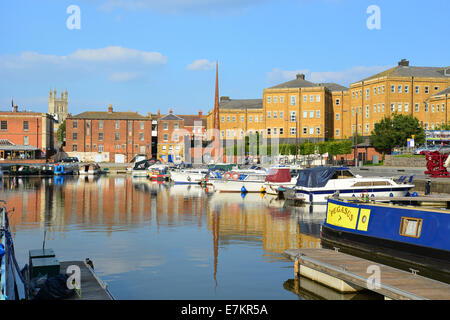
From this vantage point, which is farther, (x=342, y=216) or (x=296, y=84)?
(x=296, y=84)

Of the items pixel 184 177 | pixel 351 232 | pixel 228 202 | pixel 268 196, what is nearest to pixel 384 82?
pixel 184 177

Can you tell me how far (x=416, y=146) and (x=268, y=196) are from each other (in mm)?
35420

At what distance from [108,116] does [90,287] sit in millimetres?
108460

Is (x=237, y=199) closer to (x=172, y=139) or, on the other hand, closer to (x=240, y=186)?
(x=240, y=186)

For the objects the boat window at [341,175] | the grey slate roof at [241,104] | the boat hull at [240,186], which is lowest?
the boat hull at [240,186]

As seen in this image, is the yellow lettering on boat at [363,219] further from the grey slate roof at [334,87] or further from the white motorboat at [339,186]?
the grey slate roof at [334,87]

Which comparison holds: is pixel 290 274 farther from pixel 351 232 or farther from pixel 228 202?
pixel 228 202

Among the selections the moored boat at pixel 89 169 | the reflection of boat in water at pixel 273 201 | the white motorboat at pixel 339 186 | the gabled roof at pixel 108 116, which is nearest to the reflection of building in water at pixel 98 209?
the reflection of boat in water at pixel 273 201

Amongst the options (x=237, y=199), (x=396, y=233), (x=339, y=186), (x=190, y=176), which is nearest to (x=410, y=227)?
(x=396, y=233)

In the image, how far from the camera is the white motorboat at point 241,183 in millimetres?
52156

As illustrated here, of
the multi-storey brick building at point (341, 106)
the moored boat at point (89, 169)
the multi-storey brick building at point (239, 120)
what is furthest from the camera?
the multi-storey brick building at point (239, 120)

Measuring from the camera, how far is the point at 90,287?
13.0 meters

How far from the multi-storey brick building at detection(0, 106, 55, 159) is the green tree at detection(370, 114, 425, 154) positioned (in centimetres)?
6955

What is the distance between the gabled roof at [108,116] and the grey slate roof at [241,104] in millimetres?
18987
